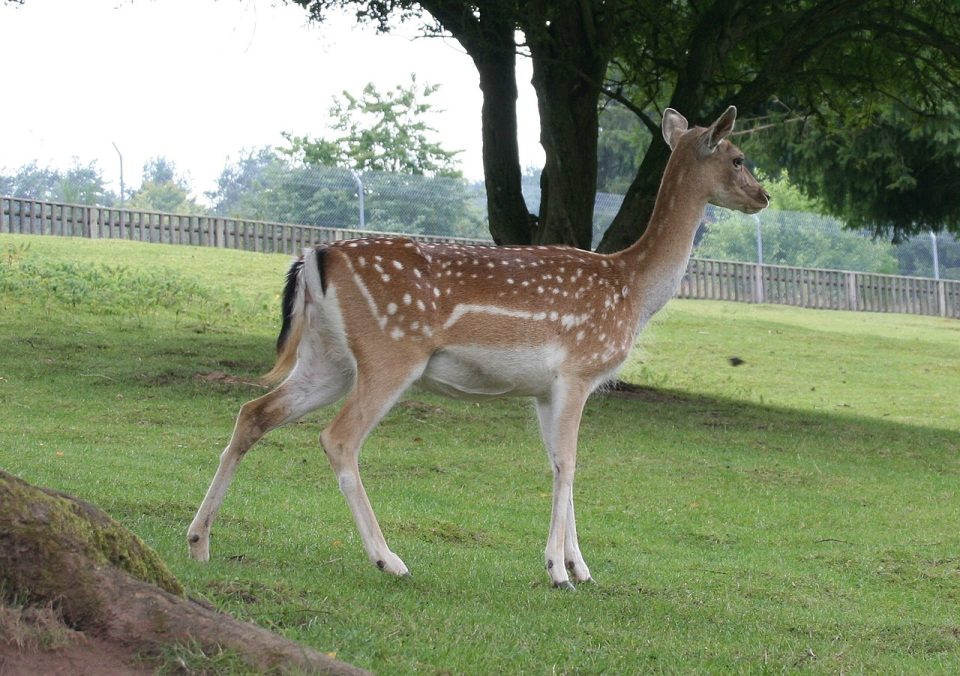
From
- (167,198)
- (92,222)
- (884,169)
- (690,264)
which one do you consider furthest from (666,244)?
(167,198)

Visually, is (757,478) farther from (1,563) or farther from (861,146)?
(861,146)

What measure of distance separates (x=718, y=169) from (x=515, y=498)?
365 cm

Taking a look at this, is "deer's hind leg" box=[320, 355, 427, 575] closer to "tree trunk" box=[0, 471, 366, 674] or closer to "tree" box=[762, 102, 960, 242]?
"tree trunk" box=[0, 471, 366, 674]

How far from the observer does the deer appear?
7152mm

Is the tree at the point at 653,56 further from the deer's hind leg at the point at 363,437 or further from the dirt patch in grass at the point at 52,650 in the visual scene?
the dirt patch in grass at the point at 52,650

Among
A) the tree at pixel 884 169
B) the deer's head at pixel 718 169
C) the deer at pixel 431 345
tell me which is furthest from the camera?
the tree at pixel 884 169

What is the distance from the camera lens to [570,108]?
1723cm

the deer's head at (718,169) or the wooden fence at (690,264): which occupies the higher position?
the deer's head at (718,169)

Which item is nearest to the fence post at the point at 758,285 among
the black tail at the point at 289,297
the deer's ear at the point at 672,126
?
the deer's ear at the point at 672,126

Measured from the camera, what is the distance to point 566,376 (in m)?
7.71

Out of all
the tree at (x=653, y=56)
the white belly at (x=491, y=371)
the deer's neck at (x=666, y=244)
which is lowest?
the white belly at (x=491, y=371)

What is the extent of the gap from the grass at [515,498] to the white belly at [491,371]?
1.01 meters

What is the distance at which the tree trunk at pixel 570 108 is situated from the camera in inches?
661

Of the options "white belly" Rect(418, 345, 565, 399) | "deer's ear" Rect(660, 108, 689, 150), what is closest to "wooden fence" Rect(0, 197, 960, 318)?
"deer's ear" Rect(660, 108, 689, 150)
